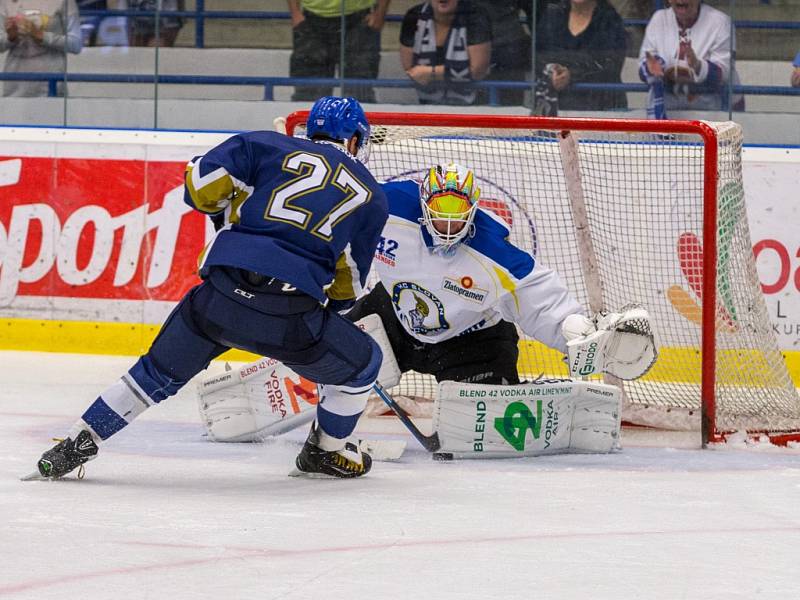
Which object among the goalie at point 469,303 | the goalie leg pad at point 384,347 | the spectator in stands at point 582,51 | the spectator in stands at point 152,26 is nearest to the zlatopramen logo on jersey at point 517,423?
the goalie at point 469,303

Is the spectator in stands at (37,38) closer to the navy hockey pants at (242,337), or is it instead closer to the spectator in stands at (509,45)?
the spectator in stands at (509,45)

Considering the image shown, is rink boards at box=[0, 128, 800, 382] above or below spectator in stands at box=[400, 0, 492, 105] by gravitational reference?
below

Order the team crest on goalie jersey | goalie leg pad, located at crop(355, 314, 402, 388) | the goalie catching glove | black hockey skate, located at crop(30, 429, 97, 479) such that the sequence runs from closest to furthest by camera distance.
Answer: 1. black hockey skate, located at crop(30, 429, 97, 479)
2. the goalie catching glove
3. the team crest on goalie jersey
4. goalie leg pad, located at crop(355, 314, 402, 388)

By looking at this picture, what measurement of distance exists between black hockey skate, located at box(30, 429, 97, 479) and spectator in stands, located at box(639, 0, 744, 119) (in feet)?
10.9

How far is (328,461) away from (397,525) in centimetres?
64

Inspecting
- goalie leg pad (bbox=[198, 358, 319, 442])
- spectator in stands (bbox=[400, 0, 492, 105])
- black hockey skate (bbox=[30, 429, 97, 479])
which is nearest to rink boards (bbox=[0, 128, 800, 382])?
spectator in stands (bbox=[400, 0, 492, 105])

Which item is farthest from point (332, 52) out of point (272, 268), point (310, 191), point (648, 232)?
point (272, 268)

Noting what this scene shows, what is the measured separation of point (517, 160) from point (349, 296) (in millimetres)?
1963

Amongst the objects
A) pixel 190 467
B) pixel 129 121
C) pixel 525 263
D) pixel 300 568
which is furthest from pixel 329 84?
pixel 300 568

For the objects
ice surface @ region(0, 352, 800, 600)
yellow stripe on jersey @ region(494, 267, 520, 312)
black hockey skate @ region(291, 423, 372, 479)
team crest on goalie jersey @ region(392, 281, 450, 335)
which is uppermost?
yellow stripe on jersey @ region(494, 267, 520, 312)

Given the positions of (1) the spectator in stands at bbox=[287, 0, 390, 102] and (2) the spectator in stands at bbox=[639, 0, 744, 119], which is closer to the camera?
(2) the spectator in stands at bbox=[639, 0, 744, 119]

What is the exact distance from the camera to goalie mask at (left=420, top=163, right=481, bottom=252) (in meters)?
4.24

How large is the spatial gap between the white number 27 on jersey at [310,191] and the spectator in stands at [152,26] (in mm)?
3334

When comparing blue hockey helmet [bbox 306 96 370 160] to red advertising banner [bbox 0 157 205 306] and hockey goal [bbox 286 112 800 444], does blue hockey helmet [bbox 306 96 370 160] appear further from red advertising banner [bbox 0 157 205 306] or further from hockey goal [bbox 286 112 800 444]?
red advertising banner [bbox 0 157 205 306]
